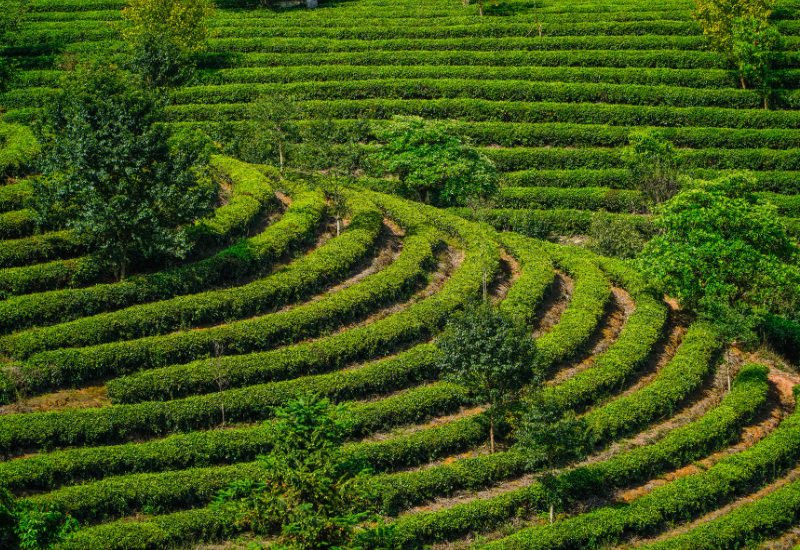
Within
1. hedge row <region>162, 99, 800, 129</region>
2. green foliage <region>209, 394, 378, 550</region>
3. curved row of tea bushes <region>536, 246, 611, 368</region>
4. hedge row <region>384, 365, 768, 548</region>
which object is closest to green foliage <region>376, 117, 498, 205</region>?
curved row of tea bushes <region>536, 246, 611, 368</region>

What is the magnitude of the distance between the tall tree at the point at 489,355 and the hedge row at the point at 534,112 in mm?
28783

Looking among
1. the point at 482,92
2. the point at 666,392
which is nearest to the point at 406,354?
the point at 666,392

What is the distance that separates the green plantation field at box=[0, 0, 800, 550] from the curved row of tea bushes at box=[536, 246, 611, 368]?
0.43 feet

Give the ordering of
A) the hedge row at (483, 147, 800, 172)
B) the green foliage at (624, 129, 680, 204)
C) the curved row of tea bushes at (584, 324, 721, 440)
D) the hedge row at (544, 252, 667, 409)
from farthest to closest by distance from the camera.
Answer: the hedge row at (483, 147, 800, 172)
the green foliage at (624, 129, 680, 204)
the hedge row at (544, 252, 667, 409)
the curved row of tea bushes at (584, 324, 721, 440)

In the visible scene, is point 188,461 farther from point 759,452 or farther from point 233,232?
point 759,452

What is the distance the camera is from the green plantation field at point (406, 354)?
74.3 ft

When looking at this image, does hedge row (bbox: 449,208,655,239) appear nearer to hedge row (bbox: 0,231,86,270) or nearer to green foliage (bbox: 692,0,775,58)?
green foliage (bbox: 692,0,775,58)

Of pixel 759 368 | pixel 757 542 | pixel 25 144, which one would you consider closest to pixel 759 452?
pixel 757 542

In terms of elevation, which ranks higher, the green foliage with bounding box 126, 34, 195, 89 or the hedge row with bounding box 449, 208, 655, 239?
the green foliage with bounding box 126, 34, 195, 89

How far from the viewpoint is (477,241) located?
3825 cm

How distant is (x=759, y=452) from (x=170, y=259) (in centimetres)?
2321

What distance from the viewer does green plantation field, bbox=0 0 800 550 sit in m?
22.6

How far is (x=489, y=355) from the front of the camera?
2480 cm

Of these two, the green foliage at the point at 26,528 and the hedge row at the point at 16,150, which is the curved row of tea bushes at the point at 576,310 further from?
the hedge row at the point at 16,150
